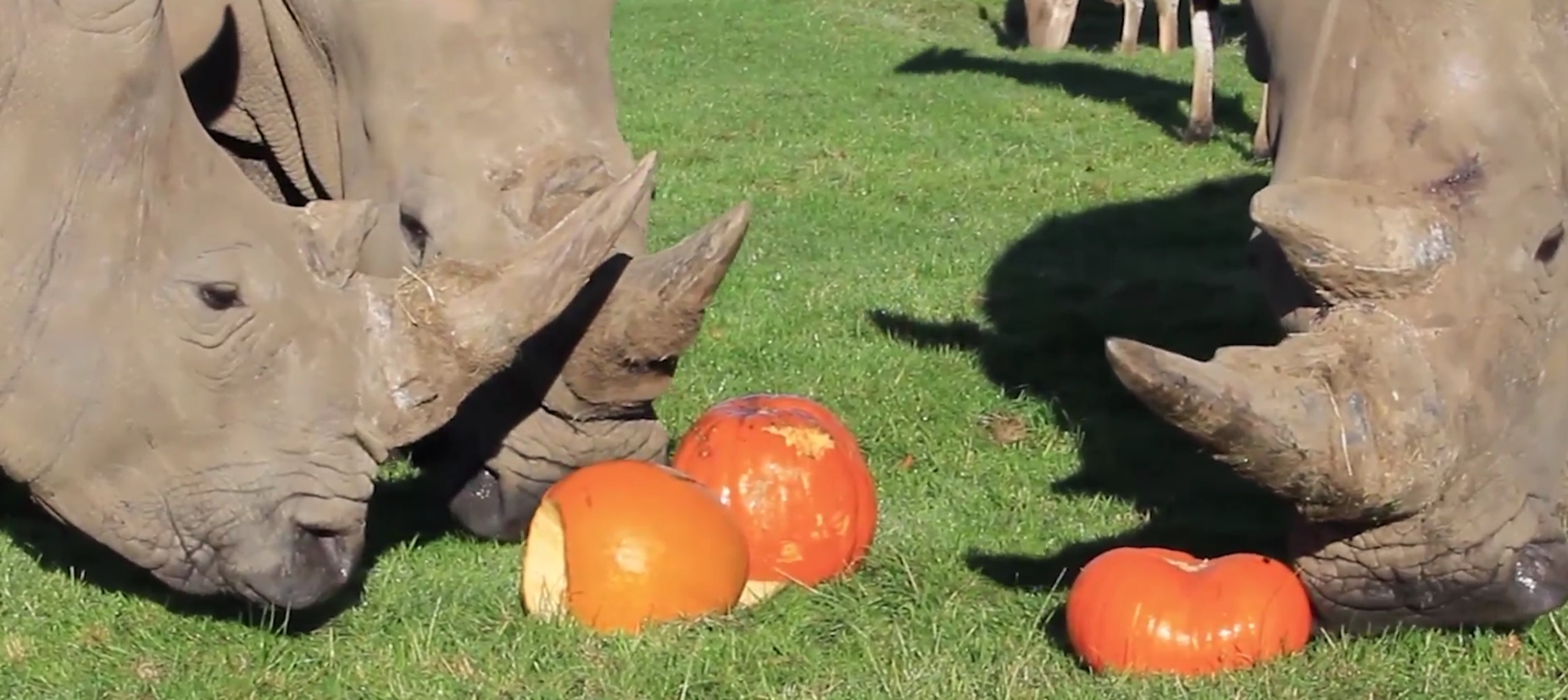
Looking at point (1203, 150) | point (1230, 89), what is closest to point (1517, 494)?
point (1203, 150)

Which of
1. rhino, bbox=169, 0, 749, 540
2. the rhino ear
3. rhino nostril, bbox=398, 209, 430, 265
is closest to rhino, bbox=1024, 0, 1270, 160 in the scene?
rhino, bbox=169, 0, 749, 540

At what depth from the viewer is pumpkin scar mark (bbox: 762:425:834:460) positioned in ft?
18.8

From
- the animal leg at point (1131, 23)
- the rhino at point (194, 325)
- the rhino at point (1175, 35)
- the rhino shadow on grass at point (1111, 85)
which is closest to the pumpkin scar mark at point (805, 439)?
the rhino at point (194, 325)

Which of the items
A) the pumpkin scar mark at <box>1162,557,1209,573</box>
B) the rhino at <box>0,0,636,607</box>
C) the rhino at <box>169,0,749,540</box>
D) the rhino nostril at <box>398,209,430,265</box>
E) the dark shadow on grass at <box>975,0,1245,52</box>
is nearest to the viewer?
the rhino at <box>0,0,636,607</box>

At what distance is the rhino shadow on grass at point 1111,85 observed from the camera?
Answer: 15.2 meters

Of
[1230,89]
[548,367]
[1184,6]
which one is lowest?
[1184,6]

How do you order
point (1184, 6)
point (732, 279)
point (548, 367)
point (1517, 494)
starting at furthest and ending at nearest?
point (1184, 6)
point (732, 279)
point (548, 367)
point (1517, 494)

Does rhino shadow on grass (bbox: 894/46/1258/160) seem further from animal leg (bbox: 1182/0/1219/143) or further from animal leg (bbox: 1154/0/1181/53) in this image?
animal leg (bbox: 1154/0/1181/53)

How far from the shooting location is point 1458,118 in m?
4.63

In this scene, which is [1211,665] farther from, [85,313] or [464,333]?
[85,313]

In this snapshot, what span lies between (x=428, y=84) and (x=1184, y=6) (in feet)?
62.9

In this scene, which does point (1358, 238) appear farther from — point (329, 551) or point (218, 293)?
point (218, 293)

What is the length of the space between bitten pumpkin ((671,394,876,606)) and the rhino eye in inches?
50.2

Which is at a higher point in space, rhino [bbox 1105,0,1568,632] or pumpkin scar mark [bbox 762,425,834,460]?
rhino [bbox 1105,0,1568,632]
